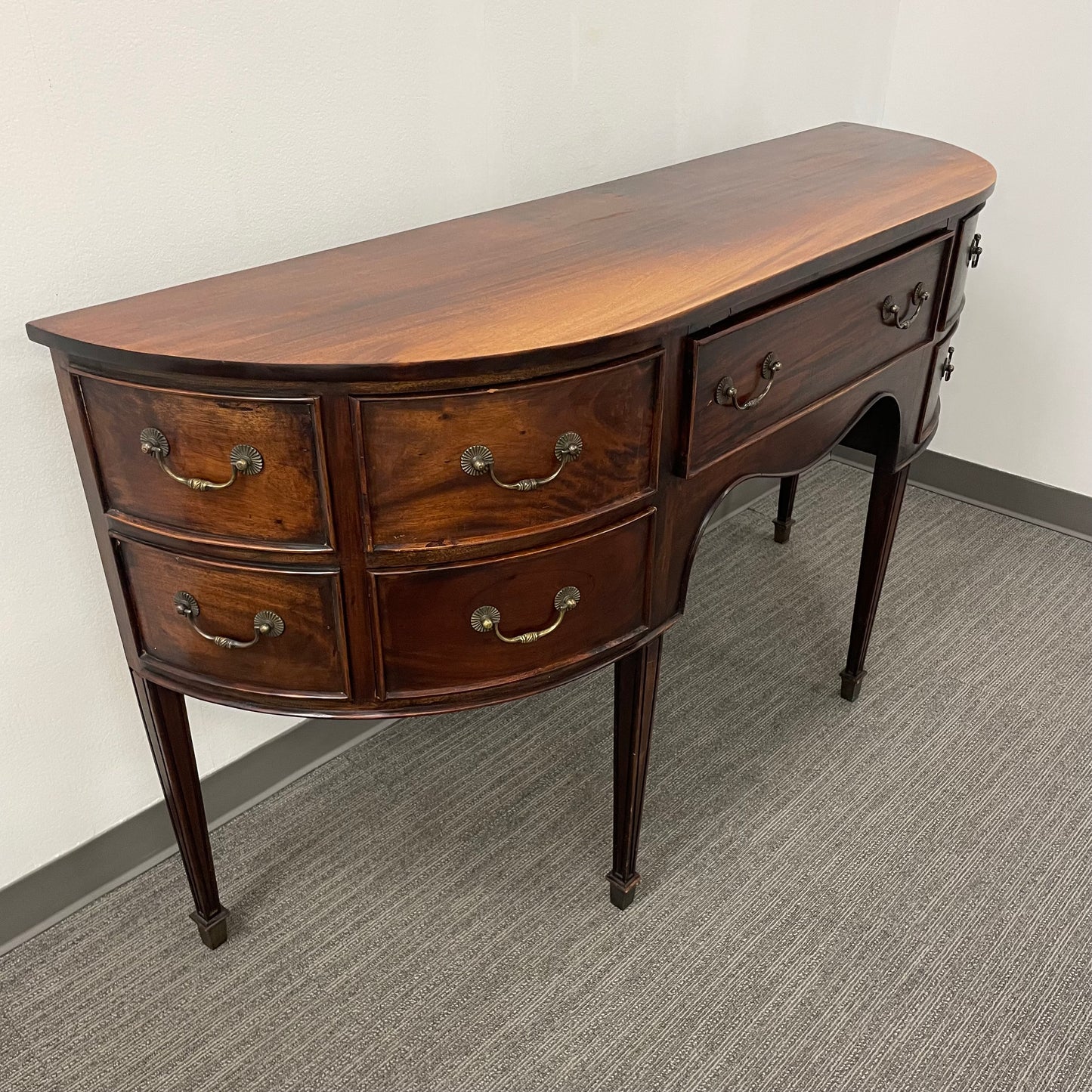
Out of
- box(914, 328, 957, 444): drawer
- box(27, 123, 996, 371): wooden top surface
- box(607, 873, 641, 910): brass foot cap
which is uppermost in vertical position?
box(27, 123, 996, 371): wooden top surface

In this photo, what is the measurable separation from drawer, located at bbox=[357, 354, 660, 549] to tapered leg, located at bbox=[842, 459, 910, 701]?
2.59 feet

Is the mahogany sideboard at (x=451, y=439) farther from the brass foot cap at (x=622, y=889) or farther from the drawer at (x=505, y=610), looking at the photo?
the brass foot cap at (x=622, y=889)

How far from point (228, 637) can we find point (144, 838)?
65 centimetres

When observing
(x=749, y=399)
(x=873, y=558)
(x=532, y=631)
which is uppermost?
(x=749, y=399)

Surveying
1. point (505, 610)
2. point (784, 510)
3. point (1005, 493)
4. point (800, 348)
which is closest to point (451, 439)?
point (505, 610)

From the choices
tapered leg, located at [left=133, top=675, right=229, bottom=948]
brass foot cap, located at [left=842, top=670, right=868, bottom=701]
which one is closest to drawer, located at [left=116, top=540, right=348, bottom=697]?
tapered leg, located at [left=133, top=675, right=229, bottom=948]

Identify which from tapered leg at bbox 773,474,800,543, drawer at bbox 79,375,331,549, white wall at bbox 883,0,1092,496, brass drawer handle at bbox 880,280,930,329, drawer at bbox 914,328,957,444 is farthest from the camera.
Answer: tapered leg at bbox 773,474,800,543

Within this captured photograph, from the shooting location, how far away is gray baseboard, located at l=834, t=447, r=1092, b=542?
2.60 m

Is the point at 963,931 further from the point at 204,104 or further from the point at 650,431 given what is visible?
the point at 204,104

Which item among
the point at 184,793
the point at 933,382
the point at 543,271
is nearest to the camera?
the point at 543,271

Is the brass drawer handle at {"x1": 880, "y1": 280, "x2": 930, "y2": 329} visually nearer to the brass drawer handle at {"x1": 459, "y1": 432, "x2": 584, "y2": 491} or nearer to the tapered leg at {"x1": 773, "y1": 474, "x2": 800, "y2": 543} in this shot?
the brass drawer handle at {"x1": 459, "y1": 432, "x2": 584, "y2": 491}

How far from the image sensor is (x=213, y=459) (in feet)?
3.43

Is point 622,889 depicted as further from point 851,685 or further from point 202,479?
point 202,479

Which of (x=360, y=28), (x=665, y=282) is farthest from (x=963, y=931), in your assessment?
(x=360, y=28)
